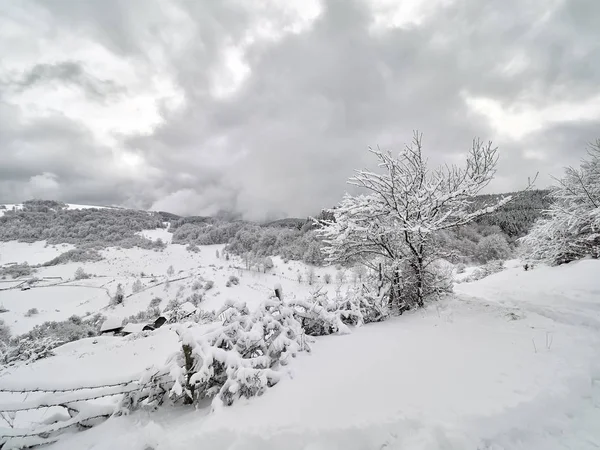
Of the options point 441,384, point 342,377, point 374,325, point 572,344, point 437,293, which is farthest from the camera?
point 437,293

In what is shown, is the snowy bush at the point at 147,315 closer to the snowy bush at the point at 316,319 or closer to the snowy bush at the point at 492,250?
the snowy bush at the point at 316,319

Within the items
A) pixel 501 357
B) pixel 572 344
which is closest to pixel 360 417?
pixel 501 357

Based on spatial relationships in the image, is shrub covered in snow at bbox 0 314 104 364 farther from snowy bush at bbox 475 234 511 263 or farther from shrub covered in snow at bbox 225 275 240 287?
snowy bush at bbox 475 234 511 263

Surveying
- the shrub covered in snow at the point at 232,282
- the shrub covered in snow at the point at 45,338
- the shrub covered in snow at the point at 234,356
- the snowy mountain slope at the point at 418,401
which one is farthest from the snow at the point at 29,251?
the snowy mountain slope at the point at 418,401

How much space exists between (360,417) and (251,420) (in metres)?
1.43

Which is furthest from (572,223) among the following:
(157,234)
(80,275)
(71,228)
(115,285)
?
(157,234)

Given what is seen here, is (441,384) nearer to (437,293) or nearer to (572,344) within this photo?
(572,344)

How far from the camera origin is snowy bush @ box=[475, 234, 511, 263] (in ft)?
137

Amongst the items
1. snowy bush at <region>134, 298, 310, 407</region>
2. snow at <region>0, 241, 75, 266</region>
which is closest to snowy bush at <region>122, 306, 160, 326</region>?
snowy bush at <region>134, 298, 310, 407</region>

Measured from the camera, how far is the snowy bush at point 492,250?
4175 cm

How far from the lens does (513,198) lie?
762 centimetres

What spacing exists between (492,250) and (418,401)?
51505 mm

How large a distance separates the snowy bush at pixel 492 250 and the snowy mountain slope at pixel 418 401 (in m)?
44.0

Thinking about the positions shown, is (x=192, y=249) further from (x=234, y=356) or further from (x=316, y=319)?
(x=234, y=356)
